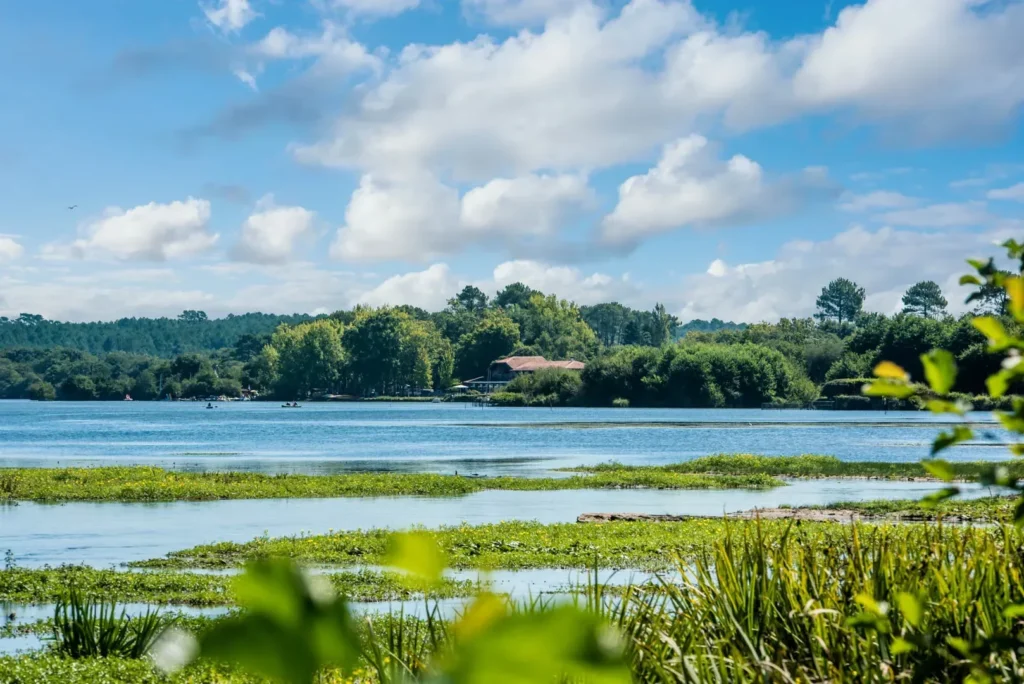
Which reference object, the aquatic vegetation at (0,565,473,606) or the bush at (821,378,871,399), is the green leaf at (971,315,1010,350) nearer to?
the aquatic vegetation at (0,565,473,606)

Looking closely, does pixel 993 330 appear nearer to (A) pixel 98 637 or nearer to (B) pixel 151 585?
(A) pixel 98 637

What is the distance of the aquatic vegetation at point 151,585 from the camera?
17906 millimetres

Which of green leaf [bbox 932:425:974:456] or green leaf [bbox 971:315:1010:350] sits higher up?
green leaf [bbox 971:315:1010:350]

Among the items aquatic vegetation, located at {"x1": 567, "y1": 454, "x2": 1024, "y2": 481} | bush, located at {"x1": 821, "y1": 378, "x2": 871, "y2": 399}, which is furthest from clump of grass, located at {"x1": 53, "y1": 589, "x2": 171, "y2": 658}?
bush, located at {"x1": 821, "y1": 378, "x2": 871, "y2": 399}

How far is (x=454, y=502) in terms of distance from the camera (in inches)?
1332

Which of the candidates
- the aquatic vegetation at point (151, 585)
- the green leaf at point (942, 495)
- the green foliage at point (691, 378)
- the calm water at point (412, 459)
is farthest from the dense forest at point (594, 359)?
the green leaf at point (942, 495)

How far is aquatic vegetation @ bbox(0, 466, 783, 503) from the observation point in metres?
34.7

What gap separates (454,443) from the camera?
68.2 metres

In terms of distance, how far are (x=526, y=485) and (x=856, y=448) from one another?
28.1m

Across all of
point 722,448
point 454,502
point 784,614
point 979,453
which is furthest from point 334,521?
point 979,453

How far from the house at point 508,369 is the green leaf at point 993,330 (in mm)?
152555

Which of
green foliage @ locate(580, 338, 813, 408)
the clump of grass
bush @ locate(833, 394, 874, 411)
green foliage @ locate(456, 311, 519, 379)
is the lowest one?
bush @ locate(833, 394, 874, 411)

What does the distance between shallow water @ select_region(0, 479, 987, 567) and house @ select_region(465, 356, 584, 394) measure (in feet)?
389

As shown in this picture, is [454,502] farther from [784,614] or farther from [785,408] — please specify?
[785,408]
